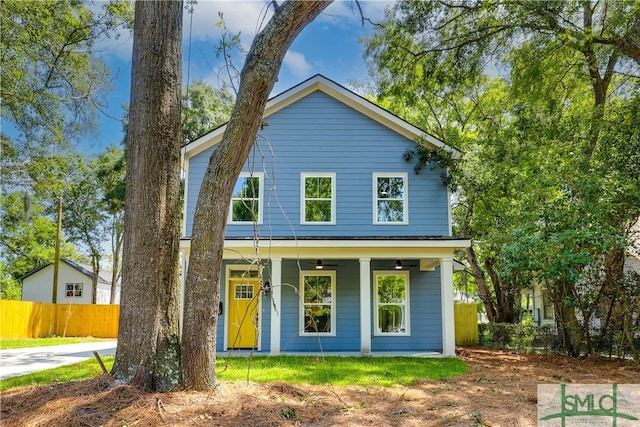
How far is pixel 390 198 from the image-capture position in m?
12.2

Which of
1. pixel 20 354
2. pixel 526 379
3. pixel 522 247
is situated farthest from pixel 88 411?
pixel 20 354

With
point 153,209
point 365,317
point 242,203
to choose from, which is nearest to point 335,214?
point 242,203

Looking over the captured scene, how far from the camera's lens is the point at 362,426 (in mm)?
4613

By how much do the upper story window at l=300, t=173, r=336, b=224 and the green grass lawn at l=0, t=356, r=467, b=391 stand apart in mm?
3612

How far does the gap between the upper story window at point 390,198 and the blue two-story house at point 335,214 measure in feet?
0.09

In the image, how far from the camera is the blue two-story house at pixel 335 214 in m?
12.0

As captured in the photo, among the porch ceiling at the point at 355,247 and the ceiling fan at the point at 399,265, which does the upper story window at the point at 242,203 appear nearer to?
the porch ceiling at the point at 355,247

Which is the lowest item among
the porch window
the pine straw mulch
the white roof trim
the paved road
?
the paved road

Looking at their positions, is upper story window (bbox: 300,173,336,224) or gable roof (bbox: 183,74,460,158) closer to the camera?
upper story window (bbox: 300,173,336,224)

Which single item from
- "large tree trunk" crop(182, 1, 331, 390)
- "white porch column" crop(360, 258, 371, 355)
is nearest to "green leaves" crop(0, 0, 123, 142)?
"white porch column" crop(360, 258, 371, 355)

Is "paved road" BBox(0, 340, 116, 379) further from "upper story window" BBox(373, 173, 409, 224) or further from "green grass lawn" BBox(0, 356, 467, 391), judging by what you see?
"upper story window" BBox(373, 173, 409, 224)

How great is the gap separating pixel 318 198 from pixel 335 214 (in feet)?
2.06

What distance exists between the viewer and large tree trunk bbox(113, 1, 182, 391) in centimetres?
457

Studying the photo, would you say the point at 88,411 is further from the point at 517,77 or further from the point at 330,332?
the point at 517,77
